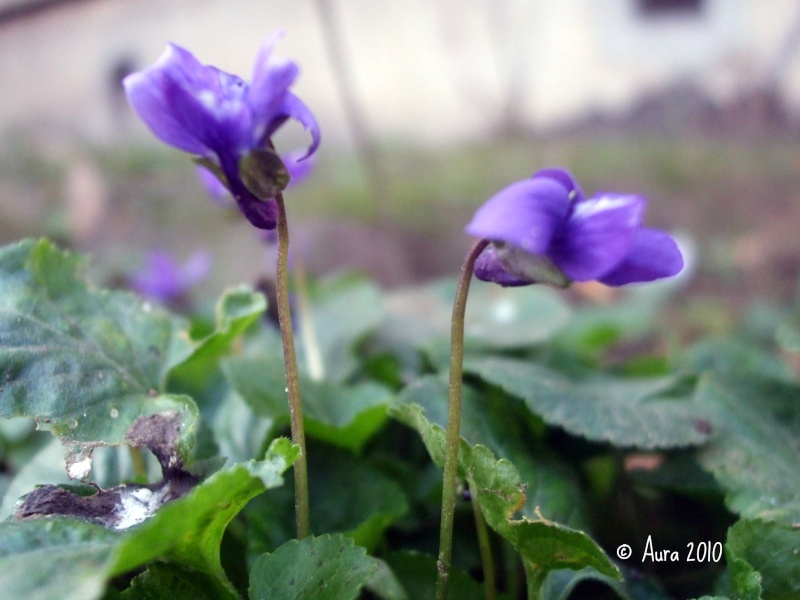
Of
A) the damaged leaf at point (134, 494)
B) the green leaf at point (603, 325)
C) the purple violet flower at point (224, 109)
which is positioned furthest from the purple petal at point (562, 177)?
the green leaf at point (603, 325)

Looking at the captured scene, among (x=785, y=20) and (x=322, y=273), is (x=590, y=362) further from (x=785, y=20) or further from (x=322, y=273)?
(x=785, y=20)

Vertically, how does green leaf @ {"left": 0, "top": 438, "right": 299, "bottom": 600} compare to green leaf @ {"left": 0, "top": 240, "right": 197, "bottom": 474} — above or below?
below

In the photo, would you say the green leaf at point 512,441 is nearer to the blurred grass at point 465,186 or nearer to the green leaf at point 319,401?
the green leaf at point 319,401

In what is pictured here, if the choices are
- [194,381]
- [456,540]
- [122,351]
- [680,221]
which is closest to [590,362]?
[456,540]

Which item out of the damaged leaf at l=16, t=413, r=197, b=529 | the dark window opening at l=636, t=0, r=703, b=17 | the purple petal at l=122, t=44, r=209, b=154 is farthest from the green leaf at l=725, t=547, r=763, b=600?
the dark window opening at l=636, t=0, r=703, b=17

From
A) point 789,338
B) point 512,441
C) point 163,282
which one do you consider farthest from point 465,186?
point 512,441

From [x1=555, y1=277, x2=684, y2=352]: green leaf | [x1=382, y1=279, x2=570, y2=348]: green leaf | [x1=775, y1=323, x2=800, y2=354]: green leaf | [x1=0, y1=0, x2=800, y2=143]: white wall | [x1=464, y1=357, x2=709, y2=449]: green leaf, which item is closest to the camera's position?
[x1=464, y1=357, x2=709, y2=449]: green leaf

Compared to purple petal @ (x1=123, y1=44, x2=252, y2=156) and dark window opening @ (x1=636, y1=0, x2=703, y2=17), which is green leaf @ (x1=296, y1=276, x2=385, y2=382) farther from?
dark window opening @ (x1=636, y1=0, x2=703, y2=17)
